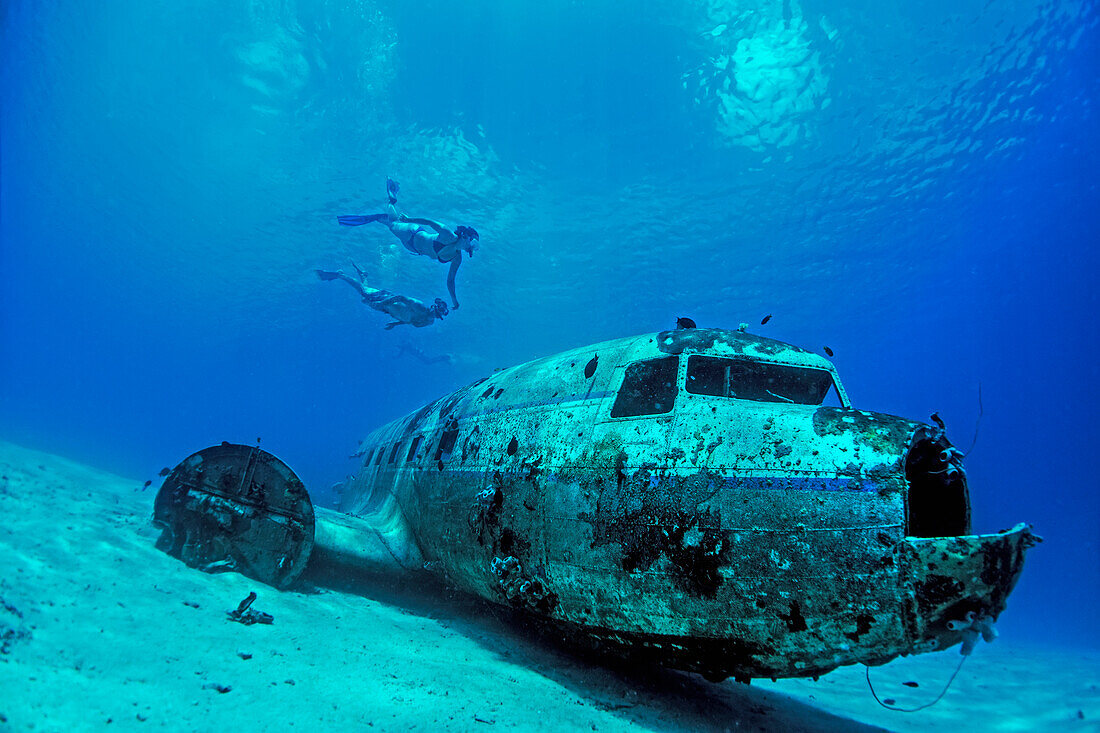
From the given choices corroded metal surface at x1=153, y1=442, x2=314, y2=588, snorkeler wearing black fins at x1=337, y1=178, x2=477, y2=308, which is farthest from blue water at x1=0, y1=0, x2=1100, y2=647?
corroded metal surface at x1=153, y1=442, x2=314, y2=588

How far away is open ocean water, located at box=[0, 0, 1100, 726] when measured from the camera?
23.4 m

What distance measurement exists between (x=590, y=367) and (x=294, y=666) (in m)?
4.20

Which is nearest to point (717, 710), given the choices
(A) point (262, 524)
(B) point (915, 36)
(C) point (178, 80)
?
(A) point (262, 524)

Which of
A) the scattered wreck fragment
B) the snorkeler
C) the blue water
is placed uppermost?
the blue water

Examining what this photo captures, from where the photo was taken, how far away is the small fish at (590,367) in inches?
219

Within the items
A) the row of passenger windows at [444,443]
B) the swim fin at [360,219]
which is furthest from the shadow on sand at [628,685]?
the swim fin at [360,219]

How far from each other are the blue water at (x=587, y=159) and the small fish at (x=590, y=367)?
1566cm

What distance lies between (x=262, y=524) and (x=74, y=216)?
2495 inches

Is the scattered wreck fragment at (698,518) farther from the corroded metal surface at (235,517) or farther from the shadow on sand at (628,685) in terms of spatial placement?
the shadow on sand at (628,685)

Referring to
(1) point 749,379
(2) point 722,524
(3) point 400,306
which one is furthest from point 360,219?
(2) point 722,524

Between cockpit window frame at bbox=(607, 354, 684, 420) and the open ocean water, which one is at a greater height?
the open ocean water

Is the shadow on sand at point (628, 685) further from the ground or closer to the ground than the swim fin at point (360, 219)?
closer to the ground

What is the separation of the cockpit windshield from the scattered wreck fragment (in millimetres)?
23

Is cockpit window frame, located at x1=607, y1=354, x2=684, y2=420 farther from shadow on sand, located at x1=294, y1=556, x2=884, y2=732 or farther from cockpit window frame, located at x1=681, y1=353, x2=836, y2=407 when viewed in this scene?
shadow on sand, located at x1=294, y1=556, x2=884, y2=732
